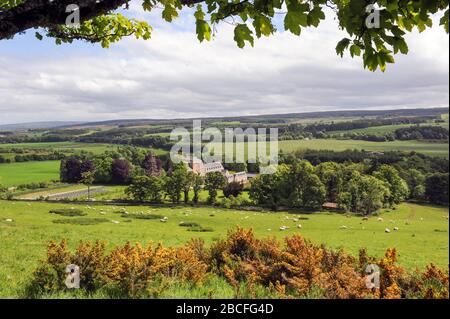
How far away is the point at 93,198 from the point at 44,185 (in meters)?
11.0

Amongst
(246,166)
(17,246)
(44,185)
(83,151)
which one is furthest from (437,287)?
(246,166)

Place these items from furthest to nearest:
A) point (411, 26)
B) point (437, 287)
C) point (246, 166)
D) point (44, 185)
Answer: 1. point (246, 166)
2. point (44, 185)
3. point (437, 287)
4. point (411, 26)

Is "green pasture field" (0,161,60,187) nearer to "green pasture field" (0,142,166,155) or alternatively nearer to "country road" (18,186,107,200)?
"green pasture field" (0,142,166,155)

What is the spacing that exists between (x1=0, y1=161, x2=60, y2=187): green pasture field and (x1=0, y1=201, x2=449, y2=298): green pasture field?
10.7ft

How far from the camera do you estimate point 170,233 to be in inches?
1436

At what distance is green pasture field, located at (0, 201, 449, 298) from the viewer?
14066 mm

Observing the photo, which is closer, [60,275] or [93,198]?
[60,275]

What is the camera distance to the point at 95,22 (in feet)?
33.5

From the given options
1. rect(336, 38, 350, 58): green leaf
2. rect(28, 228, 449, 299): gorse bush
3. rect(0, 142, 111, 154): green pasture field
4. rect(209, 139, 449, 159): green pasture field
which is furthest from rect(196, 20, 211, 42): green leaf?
rect(209, 139, 449, 159): green pasture field

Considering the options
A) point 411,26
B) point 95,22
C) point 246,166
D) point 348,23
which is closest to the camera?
point 348,23

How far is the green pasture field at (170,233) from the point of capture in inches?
554

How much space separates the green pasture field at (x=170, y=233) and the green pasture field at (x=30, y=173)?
3246 mm

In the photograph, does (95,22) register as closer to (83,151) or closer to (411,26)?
(411,26)
